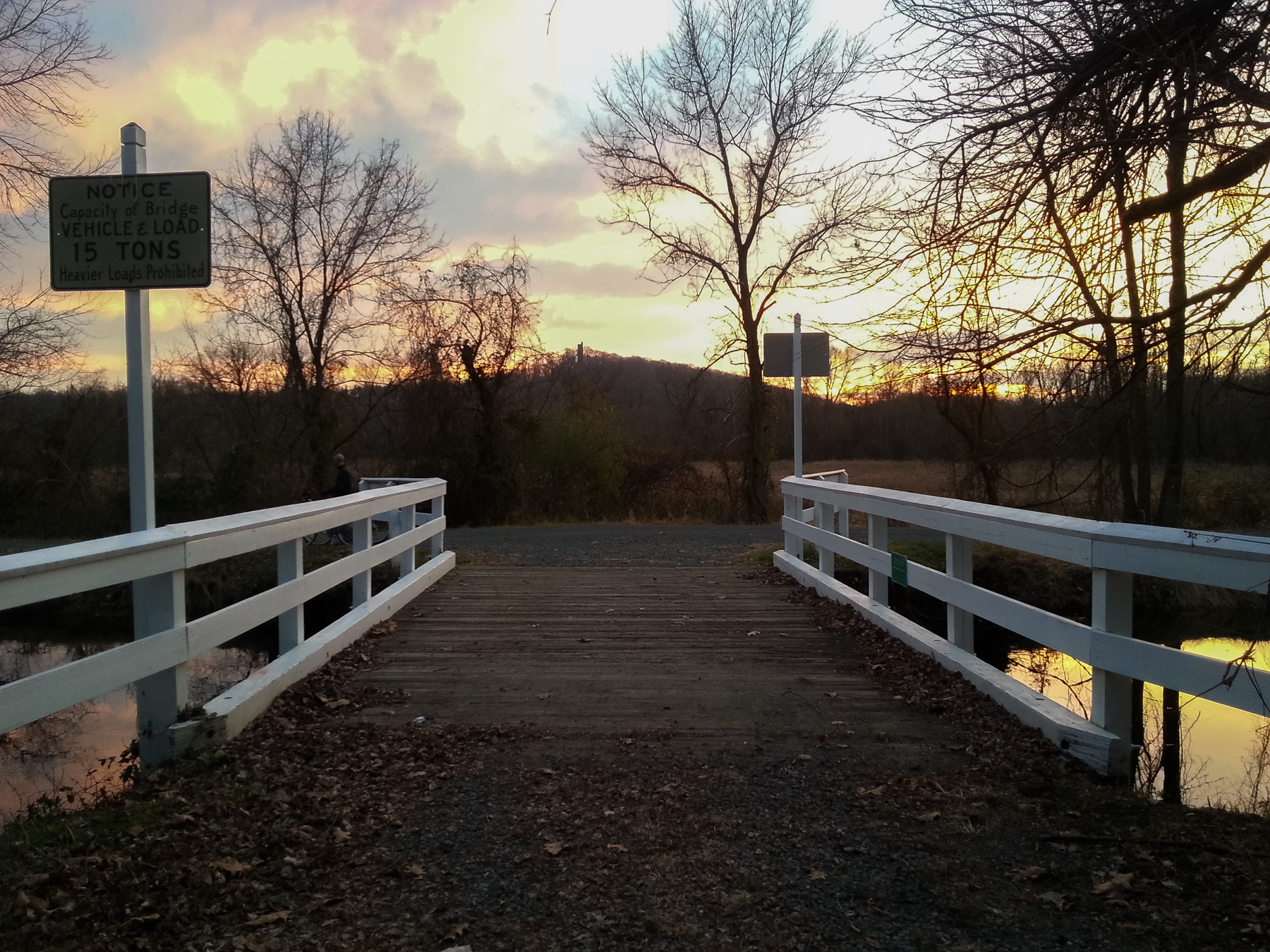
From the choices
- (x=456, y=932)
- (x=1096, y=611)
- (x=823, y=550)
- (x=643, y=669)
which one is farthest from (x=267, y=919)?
(x=823, y=550)

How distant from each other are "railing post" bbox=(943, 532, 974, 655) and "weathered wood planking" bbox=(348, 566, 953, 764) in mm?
660

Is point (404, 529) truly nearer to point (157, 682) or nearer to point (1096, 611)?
point (157, 682)

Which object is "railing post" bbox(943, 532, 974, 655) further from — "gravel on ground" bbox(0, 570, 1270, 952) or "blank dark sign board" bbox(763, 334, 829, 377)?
"blank dark sign board" bbox(763, 334, 829, 377)

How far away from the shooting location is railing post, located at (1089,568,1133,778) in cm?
417

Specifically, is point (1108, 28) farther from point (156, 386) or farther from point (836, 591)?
point (156, 386)

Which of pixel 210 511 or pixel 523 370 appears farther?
pixel 523 370

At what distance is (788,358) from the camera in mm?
19375

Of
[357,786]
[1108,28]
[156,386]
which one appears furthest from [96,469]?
[1108,28]

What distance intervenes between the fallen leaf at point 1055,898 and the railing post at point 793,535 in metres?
7.55

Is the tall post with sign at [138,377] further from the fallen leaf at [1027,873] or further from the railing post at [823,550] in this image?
the railing post at [823,550]

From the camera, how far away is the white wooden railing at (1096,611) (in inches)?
137

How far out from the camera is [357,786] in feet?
13.7

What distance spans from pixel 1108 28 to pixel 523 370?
24.8 meters

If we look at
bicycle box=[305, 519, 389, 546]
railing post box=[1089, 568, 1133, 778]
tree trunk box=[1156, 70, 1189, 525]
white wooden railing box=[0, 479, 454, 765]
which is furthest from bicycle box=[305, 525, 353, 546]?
railing post box=[1089, 568, 1133, 778]
